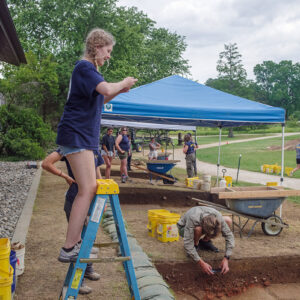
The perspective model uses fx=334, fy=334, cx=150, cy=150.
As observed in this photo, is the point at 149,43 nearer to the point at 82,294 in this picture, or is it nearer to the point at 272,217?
the point at 272,217

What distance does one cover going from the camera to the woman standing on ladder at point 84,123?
2.32m

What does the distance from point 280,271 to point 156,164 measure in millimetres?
6560

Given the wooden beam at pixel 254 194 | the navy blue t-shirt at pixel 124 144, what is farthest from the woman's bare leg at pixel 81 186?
the navy blue t-shirt at pixel 124 144

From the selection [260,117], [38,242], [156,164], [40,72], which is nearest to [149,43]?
[40,72]

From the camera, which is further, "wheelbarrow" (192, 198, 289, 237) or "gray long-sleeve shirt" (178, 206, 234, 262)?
"wheelbarrow" (192, 198, 289, 237)

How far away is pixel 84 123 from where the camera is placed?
2.39 m

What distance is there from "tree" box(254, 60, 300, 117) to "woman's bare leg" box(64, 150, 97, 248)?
3704 inches

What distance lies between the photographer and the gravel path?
581 centimetres

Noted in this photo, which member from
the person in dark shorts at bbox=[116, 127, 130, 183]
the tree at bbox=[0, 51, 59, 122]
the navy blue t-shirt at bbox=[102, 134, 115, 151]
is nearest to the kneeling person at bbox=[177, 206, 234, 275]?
the person in dark shorts at bbox=[116, 127, 130, 183]

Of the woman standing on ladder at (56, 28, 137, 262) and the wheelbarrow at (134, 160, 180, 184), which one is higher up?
the woman standing on ladder at (56, 28, 137, 262)

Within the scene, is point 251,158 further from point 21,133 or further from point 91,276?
point 91,276

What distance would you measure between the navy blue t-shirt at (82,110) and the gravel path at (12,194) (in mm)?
3443

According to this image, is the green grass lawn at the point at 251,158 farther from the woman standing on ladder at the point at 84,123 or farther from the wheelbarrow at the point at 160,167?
the woman standing on ladder at the point at 84,123

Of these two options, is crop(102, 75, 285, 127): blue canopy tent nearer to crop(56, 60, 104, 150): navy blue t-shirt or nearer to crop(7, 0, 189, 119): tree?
crop(56, 60, 104, 150): navy blue t-shirt
